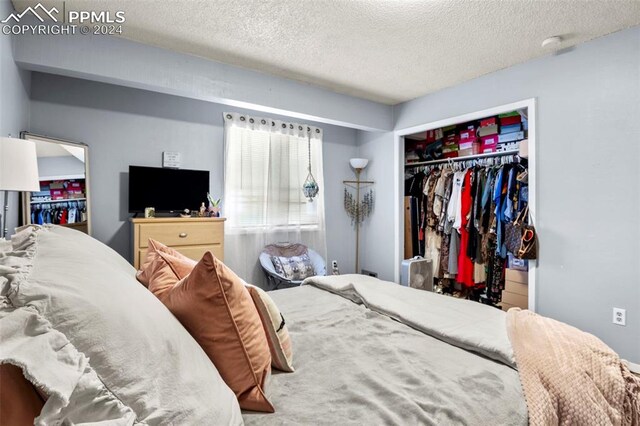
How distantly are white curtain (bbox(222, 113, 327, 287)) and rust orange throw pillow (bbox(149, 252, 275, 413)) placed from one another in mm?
2721

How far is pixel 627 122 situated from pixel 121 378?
325cm

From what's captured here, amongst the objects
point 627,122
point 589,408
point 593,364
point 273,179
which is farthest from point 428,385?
point 273,179

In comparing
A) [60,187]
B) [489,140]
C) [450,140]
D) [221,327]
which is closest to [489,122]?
[489,140]

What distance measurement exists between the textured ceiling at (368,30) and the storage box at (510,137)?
873 millimetres

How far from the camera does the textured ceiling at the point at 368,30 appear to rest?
208 cm

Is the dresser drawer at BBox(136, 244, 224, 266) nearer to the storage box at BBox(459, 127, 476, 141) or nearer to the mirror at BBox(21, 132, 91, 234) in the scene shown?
the mirror at BBox(21, 132, 91, 234)

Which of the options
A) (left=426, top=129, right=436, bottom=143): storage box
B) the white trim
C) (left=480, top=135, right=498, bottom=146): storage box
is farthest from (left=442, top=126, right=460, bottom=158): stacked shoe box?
the white trim

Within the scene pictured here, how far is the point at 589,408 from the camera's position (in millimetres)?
908

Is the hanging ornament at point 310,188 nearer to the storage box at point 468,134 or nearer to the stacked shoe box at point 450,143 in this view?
the stacked shoe box at point 450,143

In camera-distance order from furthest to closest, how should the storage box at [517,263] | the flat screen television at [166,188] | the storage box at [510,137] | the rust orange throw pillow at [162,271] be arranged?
1. the storage box at [510,137]
2. the storage box at [517,263]
3. the flat screen television at [166,188]
4. the rust orange throw pillow at [162,271]

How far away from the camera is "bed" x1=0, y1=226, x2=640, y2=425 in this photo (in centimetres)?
52

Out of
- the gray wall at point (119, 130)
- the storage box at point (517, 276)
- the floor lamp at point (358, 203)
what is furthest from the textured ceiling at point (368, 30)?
the storage box at point (517, 276)

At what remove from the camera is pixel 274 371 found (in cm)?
107

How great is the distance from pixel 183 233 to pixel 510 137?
3.60 meters
